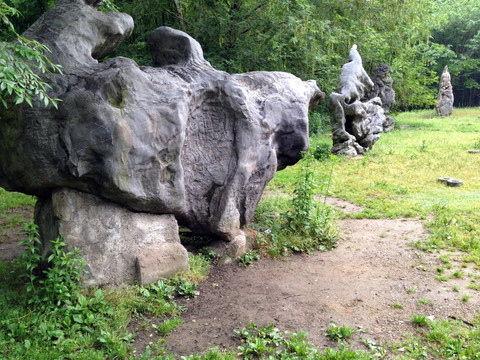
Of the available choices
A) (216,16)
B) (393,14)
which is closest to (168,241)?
(216,16)

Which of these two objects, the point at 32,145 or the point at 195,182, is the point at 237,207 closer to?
the point at 195,182

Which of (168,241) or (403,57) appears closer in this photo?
(168,241)

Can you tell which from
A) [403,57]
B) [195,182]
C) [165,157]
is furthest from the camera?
[403,57]

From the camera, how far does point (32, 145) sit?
4410 millimetres

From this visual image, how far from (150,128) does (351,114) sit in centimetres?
987

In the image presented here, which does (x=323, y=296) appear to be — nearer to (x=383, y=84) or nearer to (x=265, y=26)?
(x=265, y=26)

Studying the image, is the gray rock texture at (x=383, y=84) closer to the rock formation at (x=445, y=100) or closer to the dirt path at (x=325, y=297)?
the rock formation at (x=445, y=100)

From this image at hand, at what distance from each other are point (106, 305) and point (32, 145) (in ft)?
5.66

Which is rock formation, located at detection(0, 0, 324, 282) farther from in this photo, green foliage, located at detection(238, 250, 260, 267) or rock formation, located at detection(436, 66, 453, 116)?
rock formation, located at detection(436, 66, 453, 116)

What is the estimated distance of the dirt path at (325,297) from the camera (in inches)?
170

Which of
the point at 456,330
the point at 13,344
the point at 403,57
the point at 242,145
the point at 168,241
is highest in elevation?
the point at 403,57

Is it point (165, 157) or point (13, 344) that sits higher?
point (165, 157)

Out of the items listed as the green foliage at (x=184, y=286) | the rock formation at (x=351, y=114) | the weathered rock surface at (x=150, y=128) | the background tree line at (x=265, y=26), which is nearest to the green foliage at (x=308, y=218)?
the weathered rock surface at (x=150, y=128)

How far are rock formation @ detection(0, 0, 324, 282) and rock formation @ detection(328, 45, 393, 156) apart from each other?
7.17m
